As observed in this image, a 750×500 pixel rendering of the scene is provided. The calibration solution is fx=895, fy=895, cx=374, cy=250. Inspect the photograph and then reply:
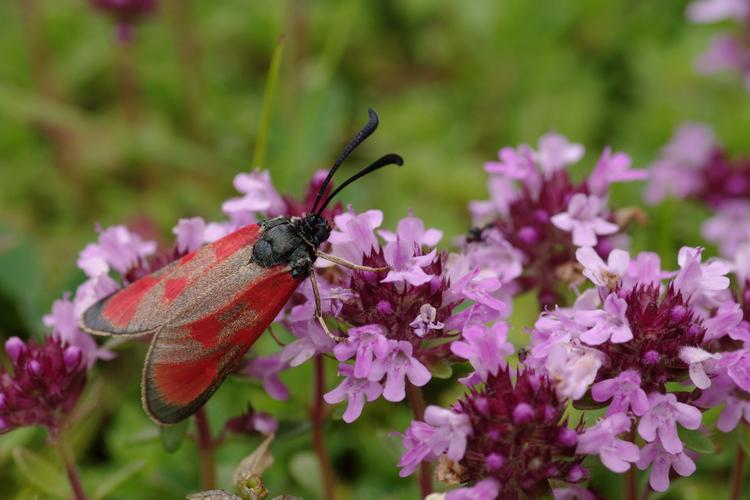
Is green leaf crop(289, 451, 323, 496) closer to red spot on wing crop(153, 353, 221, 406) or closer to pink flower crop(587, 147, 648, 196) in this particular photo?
red spot on wing crop(153, 353, 221, 406)

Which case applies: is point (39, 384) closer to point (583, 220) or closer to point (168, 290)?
point (168, 290)

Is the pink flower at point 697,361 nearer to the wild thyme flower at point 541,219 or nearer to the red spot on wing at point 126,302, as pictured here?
the wild thyme flower at point 541,219

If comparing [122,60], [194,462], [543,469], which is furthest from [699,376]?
[122,60]

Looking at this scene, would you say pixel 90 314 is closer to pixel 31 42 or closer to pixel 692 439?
pixel 692 439

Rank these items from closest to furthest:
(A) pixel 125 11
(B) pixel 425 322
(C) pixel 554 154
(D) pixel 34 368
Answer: (B) pixel 425 322 < (D) pixel 34 368 < (C) pixel 554 154 < (A) pixel 125 11

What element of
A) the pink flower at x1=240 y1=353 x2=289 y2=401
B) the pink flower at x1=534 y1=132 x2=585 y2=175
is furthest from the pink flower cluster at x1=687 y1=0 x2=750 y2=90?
the pink flower at x1=240 y1=353 x2=289 y2=401

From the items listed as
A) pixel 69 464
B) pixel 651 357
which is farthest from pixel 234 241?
pixel 651 357
